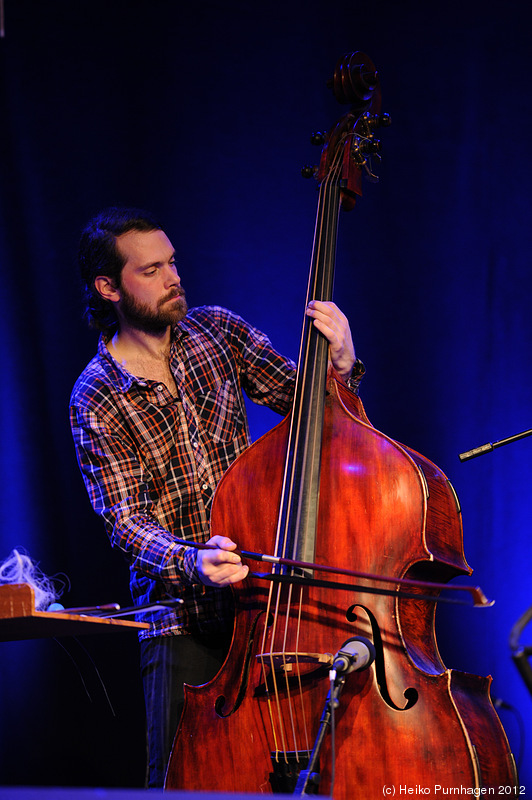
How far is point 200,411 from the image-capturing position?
2.10 meters

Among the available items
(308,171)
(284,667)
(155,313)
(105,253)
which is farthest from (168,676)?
(308,171)

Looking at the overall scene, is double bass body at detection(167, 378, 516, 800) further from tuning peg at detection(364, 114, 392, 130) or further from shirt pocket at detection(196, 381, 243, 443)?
tuning peg at detection(364, 114, 392, 130)

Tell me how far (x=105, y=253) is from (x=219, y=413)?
0.57 metres

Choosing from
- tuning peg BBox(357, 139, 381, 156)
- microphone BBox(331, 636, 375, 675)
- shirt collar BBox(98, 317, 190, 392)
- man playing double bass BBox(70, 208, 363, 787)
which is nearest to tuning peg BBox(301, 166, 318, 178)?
tuning peg BBox(357, 139, 381, 156)

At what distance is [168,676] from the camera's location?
192 centimetres

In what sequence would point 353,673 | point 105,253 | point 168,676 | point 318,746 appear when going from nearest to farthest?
point 318,746 → point 353,673 → point 168,676 → point 105,253

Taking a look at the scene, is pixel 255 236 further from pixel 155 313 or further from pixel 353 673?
pixel 353 673

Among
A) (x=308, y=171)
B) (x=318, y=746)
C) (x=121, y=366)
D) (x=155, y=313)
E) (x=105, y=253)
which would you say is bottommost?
(x=318, y=746)

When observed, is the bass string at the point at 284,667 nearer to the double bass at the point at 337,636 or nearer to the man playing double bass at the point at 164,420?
the double bass at the point at 337,636

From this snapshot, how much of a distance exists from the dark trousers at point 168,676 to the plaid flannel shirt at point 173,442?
4 centimetres

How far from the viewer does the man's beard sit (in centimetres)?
210

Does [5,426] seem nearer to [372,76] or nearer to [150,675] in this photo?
[150,675]

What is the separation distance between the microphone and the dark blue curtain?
3.98ft

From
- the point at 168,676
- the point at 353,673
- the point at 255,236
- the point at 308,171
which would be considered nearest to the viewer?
the point at 353,673
